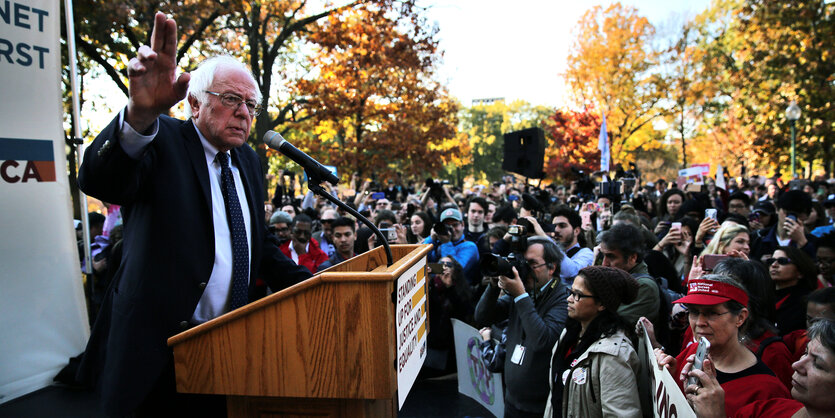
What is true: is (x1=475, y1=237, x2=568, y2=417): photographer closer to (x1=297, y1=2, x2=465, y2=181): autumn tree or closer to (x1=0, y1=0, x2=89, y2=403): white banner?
(x1=0, y1=0, x2=89, y2=403): white banner

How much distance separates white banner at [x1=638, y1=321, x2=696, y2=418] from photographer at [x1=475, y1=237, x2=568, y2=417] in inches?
30.4

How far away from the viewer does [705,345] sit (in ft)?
6.59

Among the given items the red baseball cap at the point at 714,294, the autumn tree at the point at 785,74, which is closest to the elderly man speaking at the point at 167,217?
the red baseball cap at the point at 714,294

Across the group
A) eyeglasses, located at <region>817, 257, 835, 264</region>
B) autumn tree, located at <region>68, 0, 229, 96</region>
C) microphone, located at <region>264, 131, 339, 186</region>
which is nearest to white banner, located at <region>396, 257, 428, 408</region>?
microphone, located at <region>264, 131, 339, 186</region>

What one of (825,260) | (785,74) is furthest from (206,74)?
(785,74)

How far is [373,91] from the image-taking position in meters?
17.3

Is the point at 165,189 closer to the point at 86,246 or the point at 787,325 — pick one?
the point at 86,246

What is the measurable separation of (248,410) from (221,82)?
4.06 feet

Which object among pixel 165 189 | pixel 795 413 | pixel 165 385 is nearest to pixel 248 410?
pixel 165 385

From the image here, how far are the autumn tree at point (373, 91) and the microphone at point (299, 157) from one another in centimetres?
1379

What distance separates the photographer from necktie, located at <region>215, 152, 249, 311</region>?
7.08 feet

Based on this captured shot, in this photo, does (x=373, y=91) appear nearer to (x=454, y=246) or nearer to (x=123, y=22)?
(x=123, y=22)

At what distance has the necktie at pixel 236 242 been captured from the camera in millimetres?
2158

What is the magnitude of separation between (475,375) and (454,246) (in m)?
2.05
